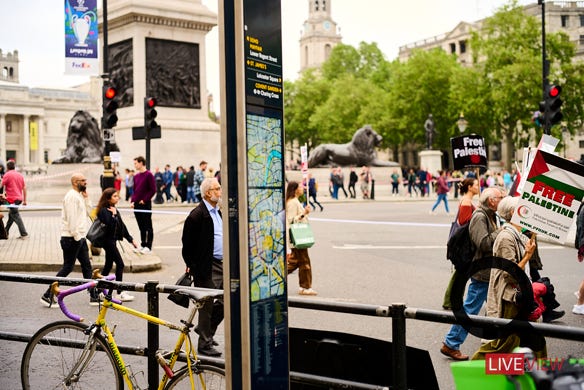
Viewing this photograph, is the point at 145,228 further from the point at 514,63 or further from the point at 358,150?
the point at 514,63

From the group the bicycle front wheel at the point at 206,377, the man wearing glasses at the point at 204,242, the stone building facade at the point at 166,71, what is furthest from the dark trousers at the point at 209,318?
the stone building facade at the point at 166,71

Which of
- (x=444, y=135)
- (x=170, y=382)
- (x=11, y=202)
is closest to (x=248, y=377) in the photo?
(x=170, y=382)

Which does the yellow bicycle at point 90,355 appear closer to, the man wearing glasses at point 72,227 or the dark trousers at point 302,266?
the man wearing glasses at point 72,227

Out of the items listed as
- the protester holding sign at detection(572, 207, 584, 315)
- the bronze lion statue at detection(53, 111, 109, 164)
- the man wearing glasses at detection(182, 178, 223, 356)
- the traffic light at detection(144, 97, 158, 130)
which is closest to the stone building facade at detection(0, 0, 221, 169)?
the bronze lion statue at detection(53, 111, 109, 164)

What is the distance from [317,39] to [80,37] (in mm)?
150012

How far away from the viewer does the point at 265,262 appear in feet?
11.7

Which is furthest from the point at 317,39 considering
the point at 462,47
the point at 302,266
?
the point at 302,266

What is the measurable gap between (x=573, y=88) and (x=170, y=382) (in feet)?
196

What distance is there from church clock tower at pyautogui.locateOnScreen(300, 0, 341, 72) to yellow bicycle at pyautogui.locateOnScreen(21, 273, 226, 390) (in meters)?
157

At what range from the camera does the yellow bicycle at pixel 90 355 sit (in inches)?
174

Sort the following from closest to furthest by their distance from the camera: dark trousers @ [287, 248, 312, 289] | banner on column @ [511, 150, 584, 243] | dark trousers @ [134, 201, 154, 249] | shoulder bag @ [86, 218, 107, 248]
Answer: banner on column @ [511, 150, 584, 243] < shoulder bag @ [86, 218, 107, 248] < dark trousers @ [287, 248, 312, 289] < dark trousers @ [134, 201, 154, 249]

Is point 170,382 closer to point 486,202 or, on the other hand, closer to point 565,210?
point 565,210

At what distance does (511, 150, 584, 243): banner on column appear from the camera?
4.89 meters

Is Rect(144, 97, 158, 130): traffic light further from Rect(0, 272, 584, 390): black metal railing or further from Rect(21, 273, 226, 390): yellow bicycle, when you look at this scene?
Rect(0, 272, 584, 390): black metal railing
